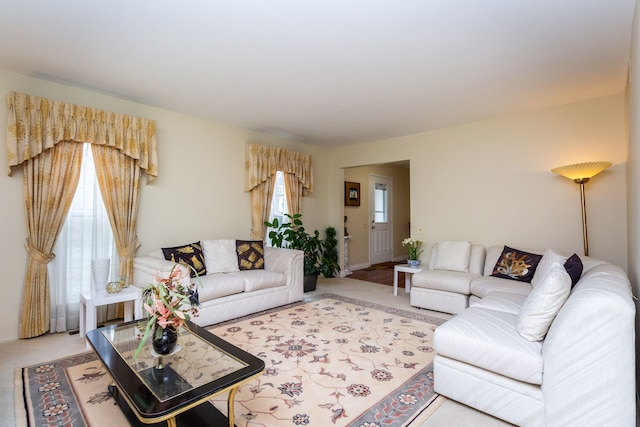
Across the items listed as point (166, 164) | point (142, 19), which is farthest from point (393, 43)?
point (166, 164)

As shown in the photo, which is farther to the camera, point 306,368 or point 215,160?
point 215,160

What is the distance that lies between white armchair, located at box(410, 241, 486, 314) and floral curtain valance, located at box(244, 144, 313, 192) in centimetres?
252

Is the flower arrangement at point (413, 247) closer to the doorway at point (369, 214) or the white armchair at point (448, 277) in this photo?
the white armchair at point (448, 277)

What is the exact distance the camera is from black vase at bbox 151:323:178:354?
1769mm

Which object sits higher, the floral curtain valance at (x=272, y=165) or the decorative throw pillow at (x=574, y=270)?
the floral curtain valance at (x=272, y=165)

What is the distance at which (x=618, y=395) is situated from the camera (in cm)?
147

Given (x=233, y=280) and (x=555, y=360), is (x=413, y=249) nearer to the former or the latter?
(x=233, y=280)

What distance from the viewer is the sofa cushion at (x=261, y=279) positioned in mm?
3719

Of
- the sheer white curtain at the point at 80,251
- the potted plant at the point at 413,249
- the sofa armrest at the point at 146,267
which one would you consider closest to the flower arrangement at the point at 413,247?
the potted plant at the point at 413,249

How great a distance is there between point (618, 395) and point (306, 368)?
1.81 m

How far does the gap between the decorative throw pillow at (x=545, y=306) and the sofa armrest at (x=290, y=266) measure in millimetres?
2773

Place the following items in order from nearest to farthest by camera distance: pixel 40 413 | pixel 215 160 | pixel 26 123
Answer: pixel 40 413 < pixel 26 123 < pixel 215 160

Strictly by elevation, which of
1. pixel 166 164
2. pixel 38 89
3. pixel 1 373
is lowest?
pixel 1 373

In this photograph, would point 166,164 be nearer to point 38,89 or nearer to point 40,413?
point 38,89
